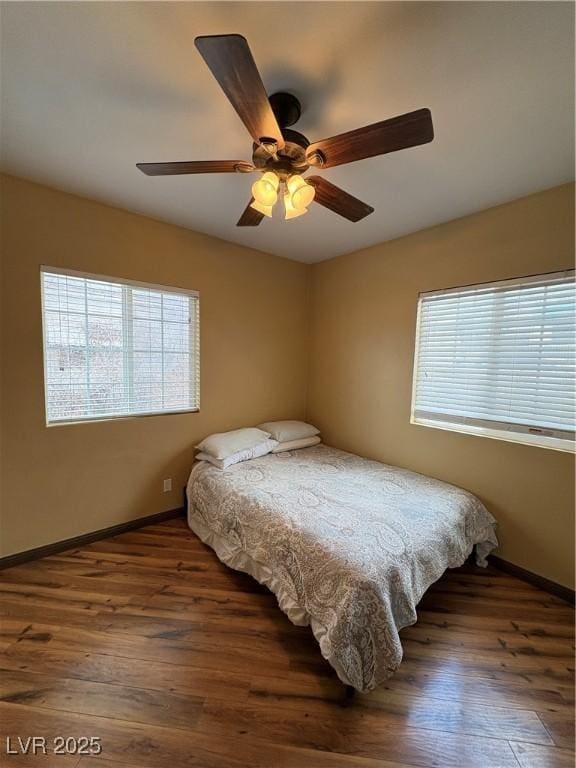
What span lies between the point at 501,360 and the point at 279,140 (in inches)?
78.9

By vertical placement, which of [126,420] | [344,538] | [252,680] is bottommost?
[252,680]

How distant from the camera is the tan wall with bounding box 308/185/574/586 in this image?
1961 millimetres

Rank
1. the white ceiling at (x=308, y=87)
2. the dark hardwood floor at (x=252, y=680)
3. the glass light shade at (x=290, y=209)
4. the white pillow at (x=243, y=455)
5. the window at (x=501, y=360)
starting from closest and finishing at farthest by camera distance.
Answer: the white ceiling at (x=308, y=87)
the dark hardwood floor at (x=252, y=680)
the glass light shade at (x=290, y=209)
the window at (x=501, y=360)
the white pillow at (x=243, y=455)

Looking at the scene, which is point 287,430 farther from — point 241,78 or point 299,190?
point 241,78

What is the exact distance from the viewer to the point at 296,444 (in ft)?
10.2

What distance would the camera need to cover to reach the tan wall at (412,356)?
1.96 m

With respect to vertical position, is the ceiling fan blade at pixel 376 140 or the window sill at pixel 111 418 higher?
the ceiling fan blade at pixel 376 140

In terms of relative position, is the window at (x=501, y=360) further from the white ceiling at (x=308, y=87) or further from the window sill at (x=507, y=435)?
the white ceiling at (x=308, y=87)

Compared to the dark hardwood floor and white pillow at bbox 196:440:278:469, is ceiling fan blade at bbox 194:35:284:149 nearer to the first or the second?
white pillow at bbox 196:440:278:469

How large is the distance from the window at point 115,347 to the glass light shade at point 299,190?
1630mm

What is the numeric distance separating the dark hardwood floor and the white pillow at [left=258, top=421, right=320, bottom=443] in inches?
51.7

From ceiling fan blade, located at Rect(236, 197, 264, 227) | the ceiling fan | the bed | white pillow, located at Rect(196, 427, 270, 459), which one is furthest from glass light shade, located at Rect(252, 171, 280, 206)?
white pillow, located at Rect(196, 427, 270, 459)

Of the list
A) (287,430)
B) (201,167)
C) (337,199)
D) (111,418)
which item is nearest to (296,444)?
(287,430)

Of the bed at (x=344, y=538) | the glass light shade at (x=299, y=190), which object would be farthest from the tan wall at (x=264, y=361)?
the glass light shade at (x=299, y=190)
